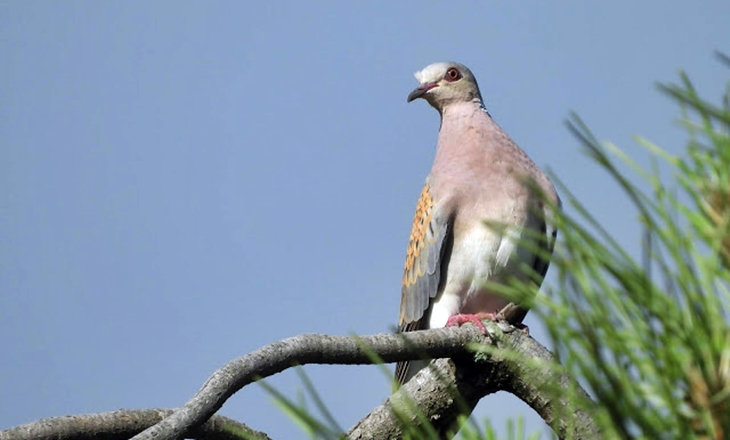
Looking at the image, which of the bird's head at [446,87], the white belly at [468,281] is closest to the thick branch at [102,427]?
the white belly at [468,281]

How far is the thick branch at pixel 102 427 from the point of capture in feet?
12.0

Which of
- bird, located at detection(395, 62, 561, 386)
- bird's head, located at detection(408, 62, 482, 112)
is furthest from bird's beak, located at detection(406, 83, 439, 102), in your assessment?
bird, located at detection(395, 62, 561, 386)

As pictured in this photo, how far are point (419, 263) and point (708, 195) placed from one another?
184 inches

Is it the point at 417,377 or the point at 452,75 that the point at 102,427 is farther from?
the point at 452,75

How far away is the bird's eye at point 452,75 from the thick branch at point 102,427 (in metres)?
3.30

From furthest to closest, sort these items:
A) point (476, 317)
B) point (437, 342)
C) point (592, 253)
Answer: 1. point (476, 317)
2. point (437, 342)
3. point (592, 253)

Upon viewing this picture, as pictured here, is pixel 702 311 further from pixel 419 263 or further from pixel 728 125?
pixel 419 263

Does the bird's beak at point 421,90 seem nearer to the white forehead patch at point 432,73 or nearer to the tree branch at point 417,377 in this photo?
the white forehead patch at point 432,73

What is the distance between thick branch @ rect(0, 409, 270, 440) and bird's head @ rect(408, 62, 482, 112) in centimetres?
319

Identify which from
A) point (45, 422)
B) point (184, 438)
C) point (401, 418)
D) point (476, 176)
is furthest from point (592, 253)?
point (476, 176)

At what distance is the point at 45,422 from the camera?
3684mm

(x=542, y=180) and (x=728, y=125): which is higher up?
(x=542, y=180)

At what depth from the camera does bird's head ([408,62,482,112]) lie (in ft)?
22.1

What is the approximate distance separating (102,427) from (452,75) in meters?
3.65
